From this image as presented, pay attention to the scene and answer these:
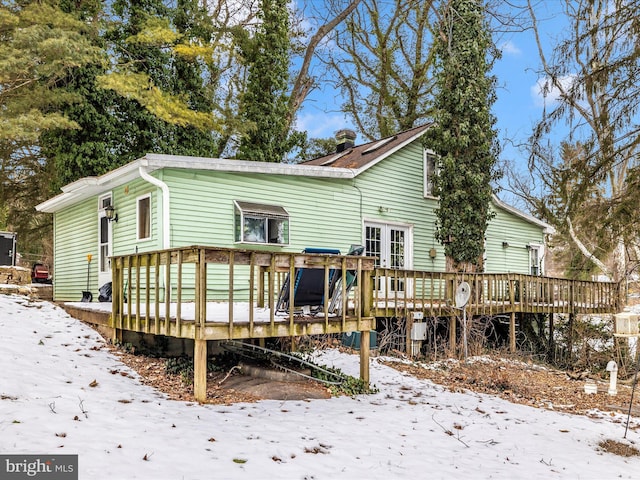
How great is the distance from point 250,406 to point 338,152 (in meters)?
11.7

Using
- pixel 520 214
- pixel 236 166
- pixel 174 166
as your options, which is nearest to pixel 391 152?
pixel 236 166

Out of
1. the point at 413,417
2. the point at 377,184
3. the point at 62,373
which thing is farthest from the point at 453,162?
the point at 62,373

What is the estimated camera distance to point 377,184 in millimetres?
13430

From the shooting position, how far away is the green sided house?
10.0 meters

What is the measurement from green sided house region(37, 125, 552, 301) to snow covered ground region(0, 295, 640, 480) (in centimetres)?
377

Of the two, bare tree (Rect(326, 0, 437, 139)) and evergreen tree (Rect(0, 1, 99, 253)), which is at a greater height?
bare tree (Rect(326, 0, 437, 139))

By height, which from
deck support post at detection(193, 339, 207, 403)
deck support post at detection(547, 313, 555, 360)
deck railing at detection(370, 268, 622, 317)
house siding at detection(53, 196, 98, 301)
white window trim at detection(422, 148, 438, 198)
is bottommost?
deck support post at detection(547, 313, 555, 360)

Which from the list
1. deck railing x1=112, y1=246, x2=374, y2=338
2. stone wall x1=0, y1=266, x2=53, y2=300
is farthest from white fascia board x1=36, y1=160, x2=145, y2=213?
deck railing x1=112, y1=246, x2=374, y2=338

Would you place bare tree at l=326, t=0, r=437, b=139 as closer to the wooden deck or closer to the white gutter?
the wooden deck

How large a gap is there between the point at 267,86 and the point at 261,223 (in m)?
9.99

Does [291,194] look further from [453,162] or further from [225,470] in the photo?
[225,470]

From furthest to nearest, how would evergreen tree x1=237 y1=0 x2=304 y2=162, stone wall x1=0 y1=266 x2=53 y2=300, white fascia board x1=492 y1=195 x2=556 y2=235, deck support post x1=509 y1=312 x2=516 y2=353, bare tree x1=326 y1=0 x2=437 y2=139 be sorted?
bare tree x1=326 y1=0 x2=437 y2=139
evergreen tree x1=237 y1=0 x2=304 y2=162
white fascia board x1=492 y1=195 x2=556 y2=235
deck support post x1=509 y1=312 x2=516 y2=353
stone wall x1=0 y1=266 x2=53 y2=300

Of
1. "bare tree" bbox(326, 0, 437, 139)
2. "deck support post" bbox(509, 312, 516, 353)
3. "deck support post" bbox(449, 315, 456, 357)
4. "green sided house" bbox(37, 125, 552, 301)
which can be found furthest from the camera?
"bare tree" bbox(326, 0, 437, 139)

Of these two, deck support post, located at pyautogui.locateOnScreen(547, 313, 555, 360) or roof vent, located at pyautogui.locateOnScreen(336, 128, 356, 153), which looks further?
roof vent, located at pyautogui.locateOnScreen(336, 128, 356, 153)
